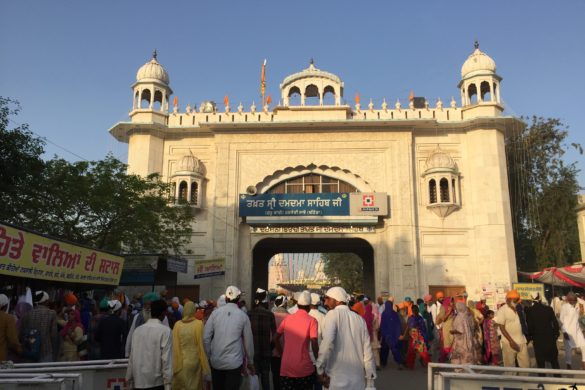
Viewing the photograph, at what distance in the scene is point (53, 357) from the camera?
7203 millimetres

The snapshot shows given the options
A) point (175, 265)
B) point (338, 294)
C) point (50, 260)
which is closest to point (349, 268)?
point (175, 265)

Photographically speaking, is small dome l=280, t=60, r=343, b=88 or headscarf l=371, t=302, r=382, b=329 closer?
headscarf l=371, t=302, r=382, b=329

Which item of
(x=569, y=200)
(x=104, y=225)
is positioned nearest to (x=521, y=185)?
(x=569, y=200)

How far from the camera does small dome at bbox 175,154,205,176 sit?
23469 mm

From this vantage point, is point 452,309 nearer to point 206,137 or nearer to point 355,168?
point 355,168

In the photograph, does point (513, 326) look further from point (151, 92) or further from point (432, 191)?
point (151, 92)

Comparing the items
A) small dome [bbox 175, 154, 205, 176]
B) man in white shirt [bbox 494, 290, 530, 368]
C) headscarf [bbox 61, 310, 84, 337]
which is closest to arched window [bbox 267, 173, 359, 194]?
small dome [bbox 175, 154, 205, 176]

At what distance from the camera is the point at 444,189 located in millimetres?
23312

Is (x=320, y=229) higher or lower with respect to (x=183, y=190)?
lower

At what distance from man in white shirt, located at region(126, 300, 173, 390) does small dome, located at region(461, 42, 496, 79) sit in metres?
23.8

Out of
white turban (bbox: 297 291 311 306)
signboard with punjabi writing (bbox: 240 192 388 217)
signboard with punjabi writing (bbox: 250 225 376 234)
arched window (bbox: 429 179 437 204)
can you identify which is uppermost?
arched window (bbox: 429 179 437 204)

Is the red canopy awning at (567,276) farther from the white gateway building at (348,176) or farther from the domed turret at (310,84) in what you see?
the domed turret at (310,84)

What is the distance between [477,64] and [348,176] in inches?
356

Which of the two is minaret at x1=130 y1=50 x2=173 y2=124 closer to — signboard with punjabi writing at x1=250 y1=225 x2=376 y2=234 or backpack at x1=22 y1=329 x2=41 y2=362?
signboard with punjabi writing at x1=250 y1=225 x2=376 y2=234
